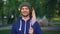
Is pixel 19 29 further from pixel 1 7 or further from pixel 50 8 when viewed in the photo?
pixel 1 7

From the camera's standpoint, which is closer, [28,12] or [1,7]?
[28,12]

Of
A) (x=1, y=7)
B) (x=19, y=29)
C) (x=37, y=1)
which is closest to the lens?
(x=19, y=29)

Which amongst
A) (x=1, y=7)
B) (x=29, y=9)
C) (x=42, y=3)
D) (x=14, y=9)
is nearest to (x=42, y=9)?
(x=42, y=3)

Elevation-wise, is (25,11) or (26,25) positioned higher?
(25,11)

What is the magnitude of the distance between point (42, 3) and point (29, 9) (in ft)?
34.5

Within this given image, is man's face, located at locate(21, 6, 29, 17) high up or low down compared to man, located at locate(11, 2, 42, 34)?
up

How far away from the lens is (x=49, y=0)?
48.5 feet

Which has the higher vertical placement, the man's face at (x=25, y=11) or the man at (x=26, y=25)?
the man's face at (x=25, y=11)

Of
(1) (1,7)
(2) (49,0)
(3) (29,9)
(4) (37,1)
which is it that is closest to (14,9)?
(4) (37,1)

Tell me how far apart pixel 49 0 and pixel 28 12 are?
11.6m

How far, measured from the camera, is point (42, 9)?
565 inches

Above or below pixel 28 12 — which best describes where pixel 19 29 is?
below

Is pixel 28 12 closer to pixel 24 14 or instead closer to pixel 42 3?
pixel 24 14

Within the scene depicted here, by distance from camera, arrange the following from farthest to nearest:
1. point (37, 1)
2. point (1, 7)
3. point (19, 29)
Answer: point (1, 7)
point (37, 1)
point (19, 29)
